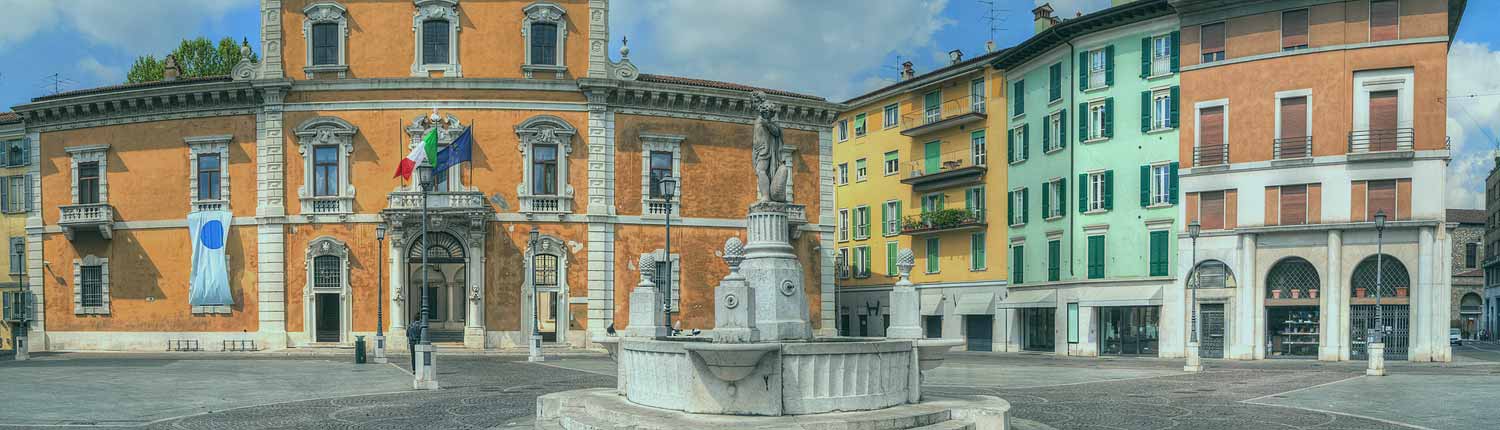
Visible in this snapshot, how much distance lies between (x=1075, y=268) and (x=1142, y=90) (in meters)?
7.20

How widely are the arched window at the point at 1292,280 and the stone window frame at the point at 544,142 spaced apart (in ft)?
79.7

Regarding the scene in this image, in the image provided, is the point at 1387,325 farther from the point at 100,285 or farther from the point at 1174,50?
the point at 100,285

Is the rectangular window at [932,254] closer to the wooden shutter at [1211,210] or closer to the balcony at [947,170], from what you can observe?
the balcony at [947,170]

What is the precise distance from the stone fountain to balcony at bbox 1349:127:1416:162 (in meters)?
25.7

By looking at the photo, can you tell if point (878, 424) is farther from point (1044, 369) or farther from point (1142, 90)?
point (1142, 90)

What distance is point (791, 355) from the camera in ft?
40.0

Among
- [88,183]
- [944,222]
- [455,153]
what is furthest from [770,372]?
[88,183]

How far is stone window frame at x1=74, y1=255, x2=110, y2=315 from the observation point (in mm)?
40094

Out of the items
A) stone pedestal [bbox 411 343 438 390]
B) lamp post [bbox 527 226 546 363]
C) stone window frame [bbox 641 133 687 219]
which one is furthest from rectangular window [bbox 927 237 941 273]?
stone pedestal [bbox 411 343 438 390]

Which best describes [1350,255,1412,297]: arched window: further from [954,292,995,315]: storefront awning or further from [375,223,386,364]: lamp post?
[375,223,386,364]: lamp post

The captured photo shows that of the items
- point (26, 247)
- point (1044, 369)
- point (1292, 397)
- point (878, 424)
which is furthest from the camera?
point (26, 247)

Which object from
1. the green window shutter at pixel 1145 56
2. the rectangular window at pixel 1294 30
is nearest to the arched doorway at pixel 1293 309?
the rectangular window at pixel 1294 30

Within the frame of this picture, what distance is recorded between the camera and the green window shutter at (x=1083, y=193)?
41406 millimetres

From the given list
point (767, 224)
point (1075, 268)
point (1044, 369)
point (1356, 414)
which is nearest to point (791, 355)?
point (767, 224)
